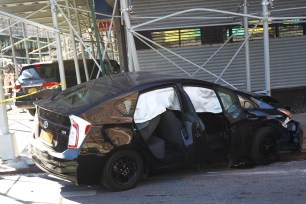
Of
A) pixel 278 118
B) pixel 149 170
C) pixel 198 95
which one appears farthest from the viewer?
pixel 278 118

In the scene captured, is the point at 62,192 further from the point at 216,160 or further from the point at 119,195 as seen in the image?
the point at 216,160

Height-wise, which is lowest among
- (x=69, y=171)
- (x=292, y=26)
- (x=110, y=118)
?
(x=69, y=171)

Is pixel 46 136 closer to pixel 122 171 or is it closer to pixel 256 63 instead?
pixel 122 171

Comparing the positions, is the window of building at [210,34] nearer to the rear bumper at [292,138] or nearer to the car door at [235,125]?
the rear bumper at [292,138]

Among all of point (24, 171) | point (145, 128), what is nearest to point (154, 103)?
point (145, 128)

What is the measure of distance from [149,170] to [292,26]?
7.06 metres

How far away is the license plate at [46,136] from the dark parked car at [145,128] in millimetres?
13

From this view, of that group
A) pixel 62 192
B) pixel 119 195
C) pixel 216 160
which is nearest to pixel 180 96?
pixel 216 160

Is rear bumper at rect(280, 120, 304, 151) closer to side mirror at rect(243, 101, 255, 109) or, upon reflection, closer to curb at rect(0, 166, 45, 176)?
side mirror at rect(243, 101, 255, 109)

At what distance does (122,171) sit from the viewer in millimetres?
5266

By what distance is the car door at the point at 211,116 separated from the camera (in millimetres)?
5785

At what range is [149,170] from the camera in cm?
544

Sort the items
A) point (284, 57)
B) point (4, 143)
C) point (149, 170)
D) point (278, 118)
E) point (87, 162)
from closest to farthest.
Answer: point (87, 162), point (149, 170), point (278, 118), point (4, 143), point (284, 57)

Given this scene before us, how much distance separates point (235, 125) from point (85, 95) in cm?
218
